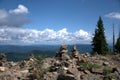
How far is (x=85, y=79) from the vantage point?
60.2 ft

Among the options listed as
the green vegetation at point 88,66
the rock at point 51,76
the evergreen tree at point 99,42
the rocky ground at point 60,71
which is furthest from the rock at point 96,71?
the evergreen tree at point 99,42

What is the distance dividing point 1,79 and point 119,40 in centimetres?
4694

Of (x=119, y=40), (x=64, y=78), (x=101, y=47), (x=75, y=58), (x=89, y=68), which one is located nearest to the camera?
(x=64, y=78)

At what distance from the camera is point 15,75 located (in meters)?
19.1

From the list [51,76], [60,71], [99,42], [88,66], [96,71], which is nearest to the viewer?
[51,76]

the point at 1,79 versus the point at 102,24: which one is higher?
the point at 102,24

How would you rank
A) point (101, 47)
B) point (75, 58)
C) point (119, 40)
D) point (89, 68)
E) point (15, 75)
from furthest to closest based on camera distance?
point (119, 40) → point (101, 47) → point (75, 58) → point (89, 68) → point (15, 75)

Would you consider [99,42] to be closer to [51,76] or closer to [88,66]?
[88,66]

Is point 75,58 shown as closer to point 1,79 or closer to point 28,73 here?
point 28,73

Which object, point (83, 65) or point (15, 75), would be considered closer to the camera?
point (15, 75)

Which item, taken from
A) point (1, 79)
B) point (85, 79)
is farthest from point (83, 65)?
point (1, 79)

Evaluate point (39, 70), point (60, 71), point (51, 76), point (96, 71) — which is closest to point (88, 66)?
point (96, 71)

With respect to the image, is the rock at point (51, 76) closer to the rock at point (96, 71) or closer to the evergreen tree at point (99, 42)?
the rock at point (96, 71)

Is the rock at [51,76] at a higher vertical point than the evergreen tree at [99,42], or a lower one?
lower
